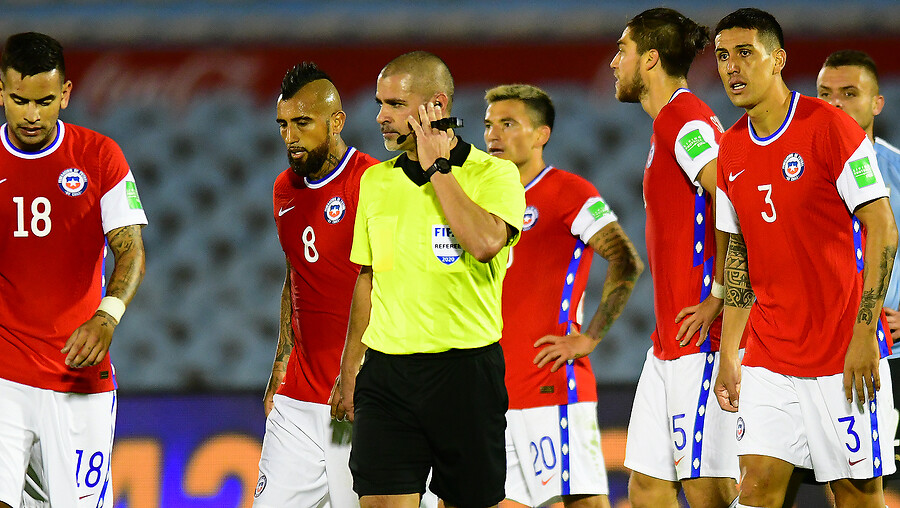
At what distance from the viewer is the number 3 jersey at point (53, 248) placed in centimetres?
386

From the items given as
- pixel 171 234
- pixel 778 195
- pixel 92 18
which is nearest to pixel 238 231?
pixel 171 234

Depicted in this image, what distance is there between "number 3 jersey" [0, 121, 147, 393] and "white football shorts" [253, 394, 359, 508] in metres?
0.61

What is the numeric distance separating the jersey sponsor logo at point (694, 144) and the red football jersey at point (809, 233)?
0.31 metres

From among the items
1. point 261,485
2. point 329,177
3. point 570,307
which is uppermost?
point 329,177

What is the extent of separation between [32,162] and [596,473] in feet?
7.55

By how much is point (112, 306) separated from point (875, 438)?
239 cm

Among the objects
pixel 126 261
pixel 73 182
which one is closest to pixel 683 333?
pixel 126 261

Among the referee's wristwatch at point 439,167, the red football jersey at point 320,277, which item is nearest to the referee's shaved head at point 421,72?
the referee's wristwatch at point 439,167

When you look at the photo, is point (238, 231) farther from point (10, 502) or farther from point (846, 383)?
point (846, 383)

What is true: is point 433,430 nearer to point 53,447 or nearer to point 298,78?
point 53,447

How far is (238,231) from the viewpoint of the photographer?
22.8 feet

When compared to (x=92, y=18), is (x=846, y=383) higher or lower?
lower

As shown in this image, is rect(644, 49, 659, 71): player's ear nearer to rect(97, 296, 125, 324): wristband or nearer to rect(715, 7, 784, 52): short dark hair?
rect(715, 7, 784, 52): short dark hair

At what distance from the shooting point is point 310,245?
4129 mm
